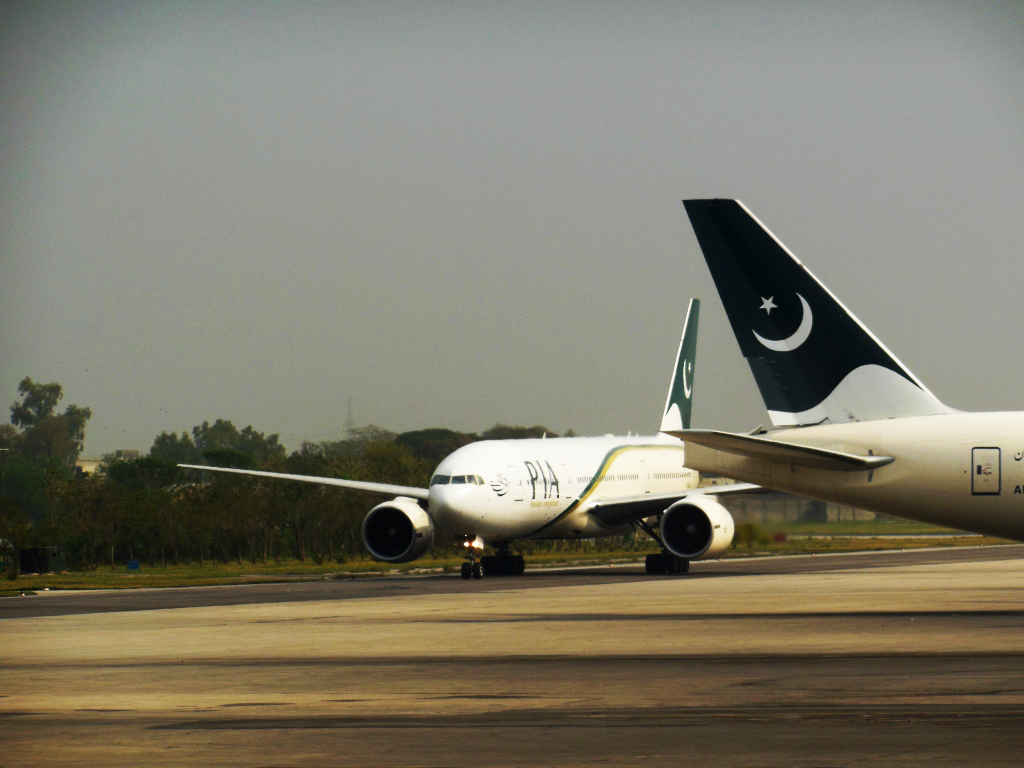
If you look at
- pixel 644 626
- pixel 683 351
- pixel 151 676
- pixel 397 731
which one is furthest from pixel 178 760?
pixel 683 351

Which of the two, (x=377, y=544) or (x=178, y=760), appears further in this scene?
(x=377, y=544)

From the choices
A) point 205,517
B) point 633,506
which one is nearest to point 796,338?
point 633,506

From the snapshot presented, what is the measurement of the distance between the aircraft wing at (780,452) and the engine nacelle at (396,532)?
19.1m

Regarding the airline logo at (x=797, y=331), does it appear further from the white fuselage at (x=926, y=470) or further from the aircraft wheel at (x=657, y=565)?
the aircraft wheel at (x=657, y=565)

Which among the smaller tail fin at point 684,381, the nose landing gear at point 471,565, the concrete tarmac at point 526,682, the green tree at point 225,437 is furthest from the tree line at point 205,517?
the green tree at point 225,437

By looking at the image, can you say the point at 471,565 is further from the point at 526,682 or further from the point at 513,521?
the point at 526,682

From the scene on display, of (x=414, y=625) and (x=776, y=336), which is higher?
(x=776, y=336)

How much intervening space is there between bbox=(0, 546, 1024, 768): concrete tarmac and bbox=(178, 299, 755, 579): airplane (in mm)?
9329

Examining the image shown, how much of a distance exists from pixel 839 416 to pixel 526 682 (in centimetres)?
799

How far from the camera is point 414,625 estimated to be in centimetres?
2120

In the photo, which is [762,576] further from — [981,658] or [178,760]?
[178,760]

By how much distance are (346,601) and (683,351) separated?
2280 cm

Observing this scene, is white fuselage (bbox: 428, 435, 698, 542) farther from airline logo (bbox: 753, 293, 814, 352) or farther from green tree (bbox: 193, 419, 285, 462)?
green tree (bbox: 193, 419, 285, 462)

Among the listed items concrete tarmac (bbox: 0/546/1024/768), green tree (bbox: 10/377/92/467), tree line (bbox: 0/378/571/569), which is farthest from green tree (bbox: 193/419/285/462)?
concrete tarmac (bbox: 0/546/1024/768)
